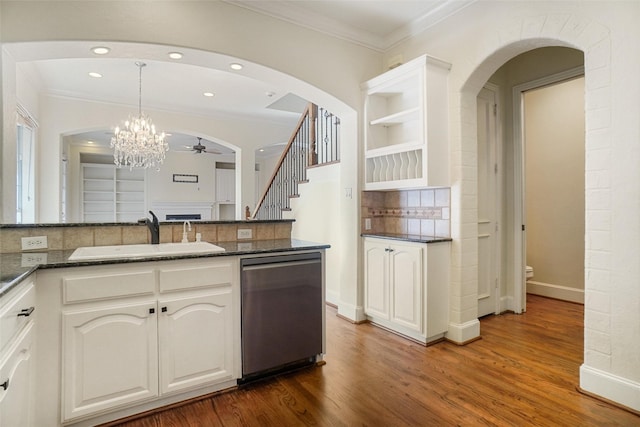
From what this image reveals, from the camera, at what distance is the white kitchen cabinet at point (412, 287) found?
2947 mm

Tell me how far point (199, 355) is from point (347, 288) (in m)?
1.94

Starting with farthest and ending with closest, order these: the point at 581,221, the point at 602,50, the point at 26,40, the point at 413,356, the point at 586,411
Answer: the point at 581,221 < the point at 413,356 < the point at 26,40 < the point at 602,50 < the point at 586,411

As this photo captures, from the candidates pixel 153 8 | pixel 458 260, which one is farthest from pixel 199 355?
pixel 153 8

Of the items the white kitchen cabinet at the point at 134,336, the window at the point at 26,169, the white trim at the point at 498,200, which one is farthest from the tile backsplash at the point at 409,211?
the window at the point at 26,169

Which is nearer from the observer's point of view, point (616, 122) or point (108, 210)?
point (616, 122)

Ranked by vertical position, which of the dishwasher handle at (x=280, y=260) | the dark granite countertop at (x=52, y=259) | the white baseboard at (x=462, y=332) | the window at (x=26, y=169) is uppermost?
the window at (x=26, y=169)

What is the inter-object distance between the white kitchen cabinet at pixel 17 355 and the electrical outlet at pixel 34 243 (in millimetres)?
649

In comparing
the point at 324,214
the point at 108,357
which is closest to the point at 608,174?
the point at 324,214

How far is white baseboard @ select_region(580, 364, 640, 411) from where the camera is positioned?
6.52 feet

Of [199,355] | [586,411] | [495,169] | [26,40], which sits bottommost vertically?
[586,411]

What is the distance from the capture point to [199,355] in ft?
6.96

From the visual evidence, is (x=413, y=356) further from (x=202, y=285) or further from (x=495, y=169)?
(x=495, y=169)

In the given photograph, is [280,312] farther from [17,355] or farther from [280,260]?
[17,355]

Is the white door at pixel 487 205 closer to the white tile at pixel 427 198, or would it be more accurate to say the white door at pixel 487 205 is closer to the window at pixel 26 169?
the white tile at pixel 427 198
